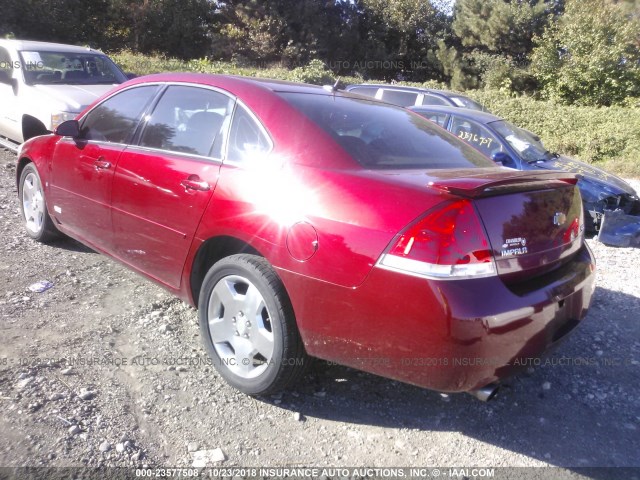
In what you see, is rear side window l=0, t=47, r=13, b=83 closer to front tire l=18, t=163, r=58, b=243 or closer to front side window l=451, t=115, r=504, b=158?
front tire l=18, t=163, r=58, b=243

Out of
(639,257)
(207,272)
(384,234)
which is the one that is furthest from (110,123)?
(639,257)

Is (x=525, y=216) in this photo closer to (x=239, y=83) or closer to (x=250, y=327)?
(x=250, y=327)

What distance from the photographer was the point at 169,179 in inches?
128

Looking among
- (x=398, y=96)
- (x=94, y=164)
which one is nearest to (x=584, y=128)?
(x=398, y=96)

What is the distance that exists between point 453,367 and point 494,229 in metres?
0.60

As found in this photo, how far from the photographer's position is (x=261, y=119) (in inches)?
117

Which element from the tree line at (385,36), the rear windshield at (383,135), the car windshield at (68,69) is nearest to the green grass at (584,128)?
the tree line at (385,36)

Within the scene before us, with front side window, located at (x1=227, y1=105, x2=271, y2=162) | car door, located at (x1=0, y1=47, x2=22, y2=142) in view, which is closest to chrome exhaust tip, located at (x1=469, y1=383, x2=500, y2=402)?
front side window, located at (x1=227, y1=105, x2=271, y2=162)

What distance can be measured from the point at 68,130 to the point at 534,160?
5.60 metres

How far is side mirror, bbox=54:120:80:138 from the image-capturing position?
4133mm

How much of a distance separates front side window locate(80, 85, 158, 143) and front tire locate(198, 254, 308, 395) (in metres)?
1.43

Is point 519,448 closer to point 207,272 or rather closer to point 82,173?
point 207,272

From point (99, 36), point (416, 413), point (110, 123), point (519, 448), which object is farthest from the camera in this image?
point (99, 36)

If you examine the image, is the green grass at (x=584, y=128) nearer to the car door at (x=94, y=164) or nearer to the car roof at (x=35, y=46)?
the car roof at (x=35, y=46)
